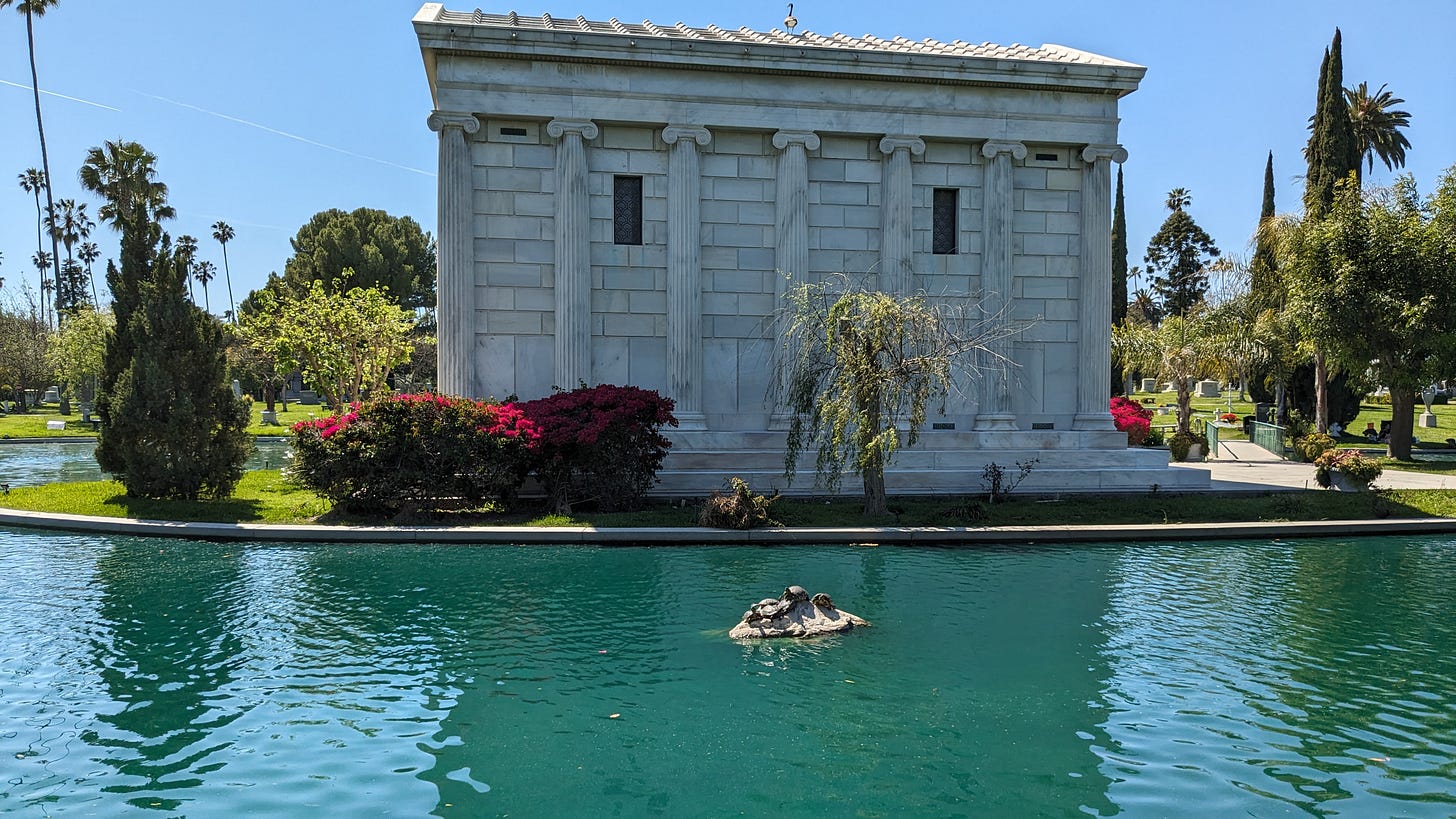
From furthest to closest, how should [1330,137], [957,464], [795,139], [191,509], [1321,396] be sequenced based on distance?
[1330,137] < [1321,396] < [795,139] < [957,464] < [191,509]

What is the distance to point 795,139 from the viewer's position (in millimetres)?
22656

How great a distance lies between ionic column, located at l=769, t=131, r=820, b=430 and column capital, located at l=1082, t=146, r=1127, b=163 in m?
6.59

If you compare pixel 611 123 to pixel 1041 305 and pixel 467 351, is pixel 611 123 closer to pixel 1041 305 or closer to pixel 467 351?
pixel 467 351

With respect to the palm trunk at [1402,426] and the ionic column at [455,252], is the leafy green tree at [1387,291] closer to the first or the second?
the palm trunk at [1402,426]

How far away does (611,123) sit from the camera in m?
22.3

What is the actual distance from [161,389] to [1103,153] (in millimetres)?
21150

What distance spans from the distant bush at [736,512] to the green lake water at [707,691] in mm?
2295

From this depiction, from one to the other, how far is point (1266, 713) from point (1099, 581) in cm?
547

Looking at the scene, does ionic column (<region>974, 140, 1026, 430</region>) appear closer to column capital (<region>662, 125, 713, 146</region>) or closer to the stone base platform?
the stone base platform

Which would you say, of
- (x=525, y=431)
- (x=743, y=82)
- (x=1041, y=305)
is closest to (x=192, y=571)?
(x=525, y=431)

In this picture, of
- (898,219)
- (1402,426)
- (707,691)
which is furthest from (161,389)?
(1402,426)

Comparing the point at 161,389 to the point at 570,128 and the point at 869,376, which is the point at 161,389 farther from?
the point at 869,376

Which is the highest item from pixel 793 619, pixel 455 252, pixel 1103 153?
pixel 1103 153

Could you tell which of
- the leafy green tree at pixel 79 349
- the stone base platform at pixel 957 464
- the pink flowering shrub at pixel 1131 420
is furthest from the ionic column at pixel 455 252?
the leafy green tree at pixel 79 349
